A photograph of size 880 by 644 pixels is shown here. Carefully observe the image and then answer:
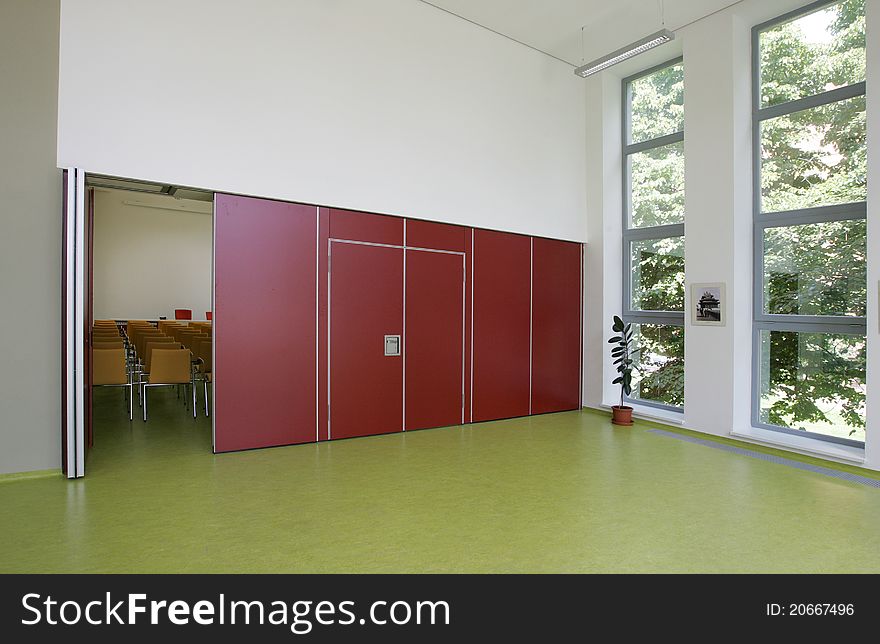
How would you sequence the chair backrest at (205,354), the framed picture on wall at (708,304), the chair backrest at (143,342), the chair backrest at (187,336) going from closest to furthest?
the framed picture on wall at (708,304) → the chair backrest at (205,354) → the chair backrest at (143,342) → the chair backrest at (187,336)

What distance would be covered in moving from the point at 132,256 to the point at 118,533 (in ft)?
43.1

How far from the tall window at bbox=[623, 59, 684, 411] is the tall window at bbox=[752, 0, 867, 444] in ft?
3.26

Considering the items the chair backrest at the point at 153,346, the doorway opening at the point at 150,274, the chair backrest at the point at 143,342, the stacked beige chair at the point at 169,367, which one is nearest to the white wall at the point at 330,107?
the stacked beige chair at the point at 169,367

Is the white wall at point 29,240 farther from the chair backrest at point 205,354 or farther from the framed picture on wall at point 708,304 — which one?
the framed picture on wall at point 708,304

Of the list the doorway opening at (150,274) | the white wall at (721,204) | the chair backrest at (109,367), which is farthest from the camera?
the doorway opening at (150,274)

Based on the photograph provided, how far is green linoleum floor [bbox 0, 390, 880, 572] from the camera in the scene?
306cm

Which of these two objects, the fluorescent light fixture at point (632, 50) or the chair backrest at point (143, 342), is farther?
the chair backrest at point (143, 342)

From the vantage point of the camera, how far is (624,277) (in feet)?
25.5

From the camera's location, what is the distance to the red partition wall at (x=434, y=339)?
6.40 metres

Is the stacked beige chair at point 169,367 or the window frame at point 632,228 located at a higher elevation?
the window frame at point 632,228

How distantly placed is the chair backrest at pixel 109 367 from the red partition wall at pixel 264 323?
2.03 m

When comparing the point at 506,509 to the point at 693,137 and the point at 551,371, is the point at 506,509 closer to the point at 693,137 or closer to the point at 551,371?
the point at 551,371

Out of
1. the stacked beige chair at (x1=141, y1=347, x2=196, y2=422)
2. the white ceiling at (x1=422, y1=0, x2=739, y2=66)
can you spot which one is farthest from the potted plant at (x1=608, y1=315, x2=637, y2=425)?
the stacked beige chair at (x1=141, y1=347, x2=196, y2=422)

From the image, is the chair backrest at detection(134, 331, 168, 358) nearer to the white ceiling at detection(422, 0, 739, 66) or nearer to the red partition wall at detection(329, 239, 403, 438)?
the red partition wall at detection(329, 239, 403, 438)
